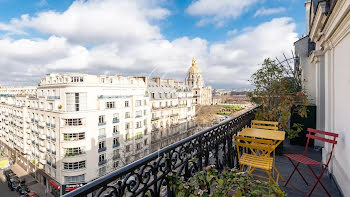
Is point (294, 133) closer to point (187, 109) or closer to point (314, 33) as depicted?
point (314, 33)

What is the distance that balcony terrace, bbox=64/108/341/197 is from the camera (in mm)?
1715

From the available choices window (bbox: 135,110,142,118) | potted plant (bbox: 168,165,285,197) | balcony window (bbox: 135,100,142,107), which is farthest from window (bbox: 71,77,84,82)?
potted plant (bbox: 168,165,285,197)

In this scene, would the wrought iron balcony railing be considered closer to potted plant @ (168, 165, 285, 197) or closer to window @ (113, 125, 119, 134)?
potted plant @ (168, 165, 285, 197)

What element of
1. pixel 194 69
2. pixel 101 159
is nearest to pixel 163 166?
pixel 101 159

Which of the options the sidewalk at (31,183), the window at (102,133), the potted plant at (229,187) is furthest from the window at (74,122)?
the potted plant at (229,187)

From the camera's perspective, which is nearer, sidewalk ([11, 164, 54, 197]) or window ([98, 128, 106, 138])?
window ([98, 128, 106, 138])

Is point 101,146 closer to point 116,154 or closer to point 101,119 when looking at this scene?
point 116,154

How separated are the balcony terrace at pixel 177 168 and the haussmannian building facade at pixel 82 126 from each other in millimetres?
19809

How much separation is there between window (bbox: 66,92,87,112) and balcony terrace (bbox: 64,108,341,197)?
19649 millimetres

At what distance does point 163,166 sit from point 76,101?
2140 cm

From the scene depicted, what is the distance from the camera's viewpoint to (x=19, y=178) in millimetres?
28656

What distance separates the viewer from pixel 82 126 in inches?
807

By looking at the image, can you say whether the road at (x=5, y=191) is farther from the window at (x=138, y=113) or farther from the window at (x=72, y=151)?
the window at (x=138, y=113)

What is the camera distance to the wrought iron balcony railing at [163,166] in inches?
65.5
